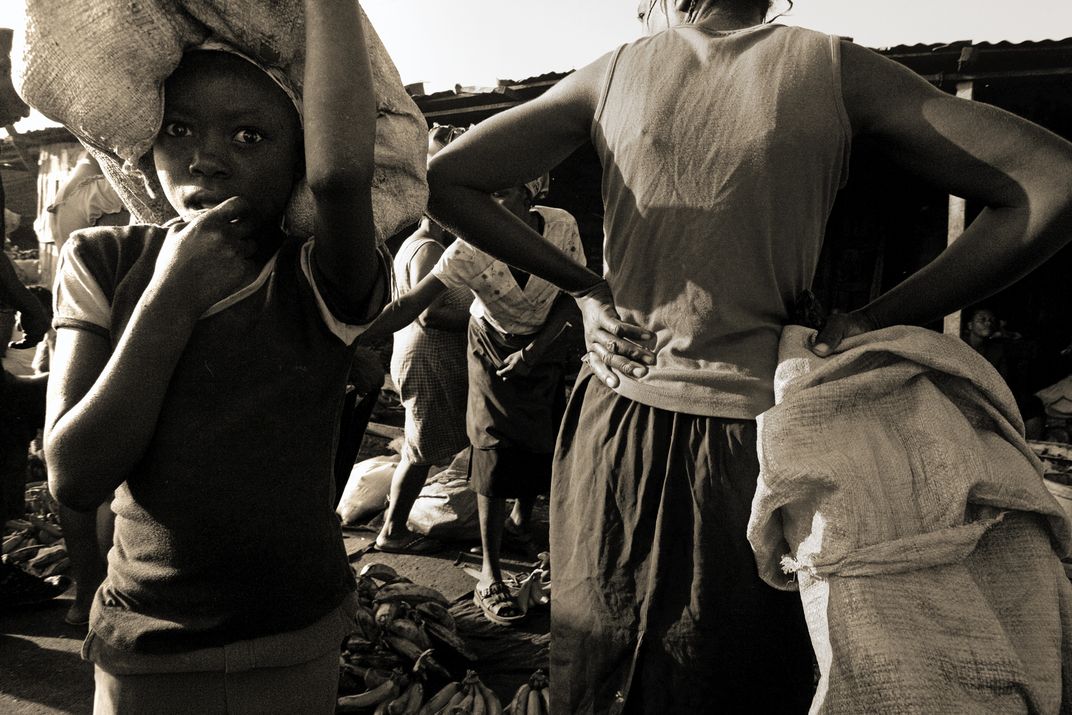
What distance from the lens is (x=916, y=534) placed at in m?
1.19

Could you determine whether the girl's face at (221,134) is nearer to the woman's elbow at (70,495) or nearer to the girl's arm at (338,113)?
the girl's arm at (338,113)

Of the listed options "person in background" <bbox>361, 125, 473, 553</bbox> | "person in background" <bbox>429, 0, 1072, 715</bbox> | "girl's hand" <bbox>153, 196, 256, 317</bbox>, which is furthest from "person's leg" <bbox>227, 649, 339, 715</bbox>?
"person in background" <bbox>361, 125, 473, 553</bbox>

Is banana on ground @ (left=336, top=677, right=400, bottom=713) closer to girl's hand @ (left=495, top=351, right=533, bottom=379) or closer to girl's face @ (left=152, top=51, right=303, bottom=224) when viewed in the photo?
girl's hand @ (left=495, top=351, right=533, bottom=379)

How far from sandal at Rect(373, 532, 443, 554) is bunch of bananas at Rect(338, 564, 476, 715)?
3.49 feet

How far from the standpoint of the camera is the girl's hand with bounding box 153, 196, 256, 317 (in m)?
1.20

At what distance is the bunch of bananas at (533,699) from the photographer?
2678 mm

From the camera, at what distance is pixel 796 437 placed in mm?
1280

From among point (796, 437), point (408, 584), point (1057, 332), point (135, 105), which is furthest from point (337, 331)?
point (1057, 332)

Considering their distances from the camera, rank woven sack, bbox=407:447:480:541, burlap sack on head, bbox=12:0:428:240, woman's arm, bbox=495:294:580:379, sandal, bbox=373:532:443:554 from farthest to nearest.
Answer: woven sack, bbox=407:447:480:541
sandal, bbox=373:532:443:554
woman's arm, bbox=495:294:580:379
burlap sack on head, bbox=12:0:428:240

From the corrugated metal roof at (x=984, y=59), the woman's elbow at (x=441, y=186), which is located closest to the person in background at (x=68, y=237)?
the woman's elbow at (x=441, y=186)

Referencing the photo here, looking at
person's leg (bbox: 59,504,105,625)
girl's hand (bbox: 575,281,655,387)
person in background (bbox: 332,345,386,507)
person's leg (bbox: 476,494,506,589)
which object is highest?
girl's hand (bbox: 575,281,655,387)

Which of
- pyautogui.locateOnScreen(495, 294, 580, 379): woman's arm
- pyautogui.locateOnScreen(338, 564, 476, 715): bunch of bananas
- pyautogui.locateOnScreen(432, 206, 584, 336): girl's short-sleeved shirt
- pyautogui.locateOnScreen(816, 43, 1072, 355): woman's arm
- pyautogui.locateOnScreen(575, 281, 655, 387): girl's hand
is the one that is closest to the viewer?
pyautogui.locateOnScreen(816, 43, 1072, 355): woman's arm

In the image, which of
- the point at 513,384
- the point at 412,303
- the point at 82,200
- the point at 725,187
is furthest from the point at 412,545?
the point at 82,200

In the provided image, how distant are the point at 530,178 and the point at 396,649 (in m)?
2.07
